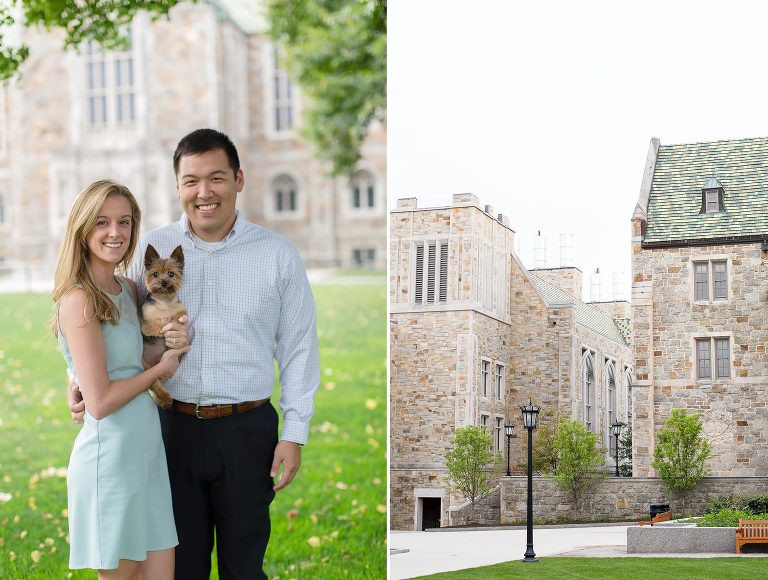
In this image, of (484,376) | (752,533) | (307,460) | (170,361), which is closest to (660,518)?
(752,533)

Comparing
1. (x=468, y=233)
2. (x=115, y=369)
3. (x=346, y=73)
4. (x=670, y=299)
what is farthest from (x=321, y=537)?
(x=346, y=73)

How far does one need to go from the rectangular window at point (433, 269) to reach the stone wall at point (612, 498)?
0.81 metres

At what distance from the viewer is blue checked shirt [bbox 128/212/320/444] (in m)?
3.00

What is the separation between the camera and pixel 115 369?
289cm

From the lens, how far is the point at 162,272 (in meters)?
2.91

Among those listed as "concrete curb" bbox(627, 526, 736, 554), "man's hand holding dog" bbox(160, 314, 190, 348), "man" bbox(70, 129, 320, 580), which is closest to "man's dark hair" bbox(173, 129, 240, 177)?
"man" bbox(70, 129, 320, 580)

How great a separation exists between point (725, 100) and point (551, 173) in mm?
723

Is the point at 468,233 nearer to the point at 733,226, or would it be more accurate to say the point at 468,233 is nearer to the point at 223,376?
the point at 733,226

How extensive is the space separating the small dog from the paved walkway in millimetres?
1597

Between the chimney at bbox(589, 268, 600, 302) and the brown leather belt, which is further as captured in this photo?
the chimney at bbox(589, 268, 600, 302)

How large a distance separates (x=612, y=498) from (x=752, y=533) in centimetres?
53

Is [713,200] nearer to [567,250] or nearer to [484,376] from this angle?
[567,250]

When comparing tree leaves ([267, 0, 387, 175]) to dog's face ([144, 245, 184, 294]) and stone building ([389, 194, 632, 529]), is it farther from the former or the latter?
dog's face ([144, 245, 184, 294])

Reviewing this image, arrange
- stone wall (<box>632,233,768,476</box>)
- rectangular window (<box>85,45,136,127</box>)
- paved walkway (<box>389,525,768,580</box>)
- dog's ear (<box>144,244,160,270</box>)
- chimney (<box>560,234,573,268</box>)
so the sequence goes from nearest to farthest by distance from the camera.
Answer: dog's ear (<box>144,244,160,270</box>) → stone wall (<box>632,233,768,476</box>) → paved walkway (<box>389,525,768,580</box>) → chimney (<box>560,234,573,268</box>) → rectangular window (<box>85,45,136,127</box>)
